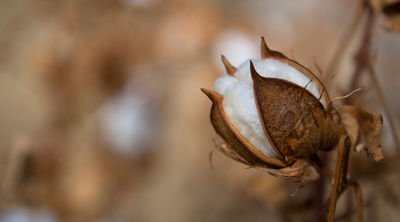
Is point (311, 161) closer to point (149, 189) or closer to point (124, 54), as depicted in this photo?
point (149, 189)

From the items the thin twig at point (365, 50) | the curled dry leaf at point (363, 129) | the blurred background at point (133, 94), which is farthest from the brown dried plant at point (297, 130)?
the blurred background at point (133, 94)

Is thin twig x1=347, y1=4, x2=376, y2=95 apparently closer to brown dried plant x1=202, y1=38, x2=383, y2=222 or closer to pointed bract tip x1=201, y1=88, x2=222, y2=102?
brown dried plant x1=202, y1=38, x2=383, y2=222

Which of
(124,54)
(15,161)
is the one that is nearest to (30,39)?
(124,54)

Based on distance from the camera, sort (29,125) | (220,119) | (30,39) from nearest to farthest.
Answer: (220,119) → (29,125) → (30,39)

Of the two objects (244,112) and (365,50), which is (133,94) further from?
(244,112)

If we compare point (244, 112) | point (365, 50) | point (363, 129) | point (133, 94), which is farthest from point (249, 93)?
point (133, 94)

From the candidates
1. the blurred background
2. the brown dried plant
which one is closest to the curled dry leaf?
the brown dried plant

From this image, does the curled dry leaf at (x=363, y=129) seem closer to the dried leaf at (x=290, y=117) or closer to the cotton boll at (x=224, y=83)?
the dried leaf at (x=290, y=117)
